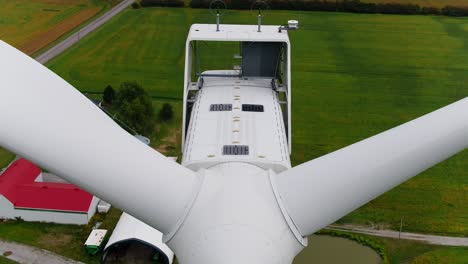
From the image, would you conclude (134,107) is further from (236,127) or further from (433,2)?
(433,2)

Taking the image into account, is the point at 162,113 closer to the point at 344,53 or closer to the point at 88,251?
the point at 88,251

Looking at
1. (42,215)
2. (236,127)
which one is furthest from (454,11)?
(42,215)

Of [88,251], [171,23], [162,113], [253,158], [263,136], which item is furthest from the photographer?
[171,23]

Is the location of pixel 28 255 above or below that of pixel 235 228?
below

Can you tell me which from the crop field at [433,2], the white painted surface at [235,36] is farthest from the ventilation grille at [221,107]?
the crop field at [433,2]

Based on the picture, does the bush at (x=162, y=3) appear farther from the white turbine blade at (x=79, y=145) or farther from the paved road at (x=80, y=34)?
the white turbine blade at (x=79, y=145)

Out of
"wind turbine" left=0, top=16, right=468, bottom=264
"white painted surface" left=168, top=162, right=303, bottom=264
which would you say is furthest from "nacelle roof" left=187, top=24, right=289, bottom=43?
"white painted surface" left=168, top=162, right=303, bottom=264

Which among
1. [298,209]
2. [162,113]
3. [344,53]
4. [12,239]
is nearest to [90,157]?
[298,209]
